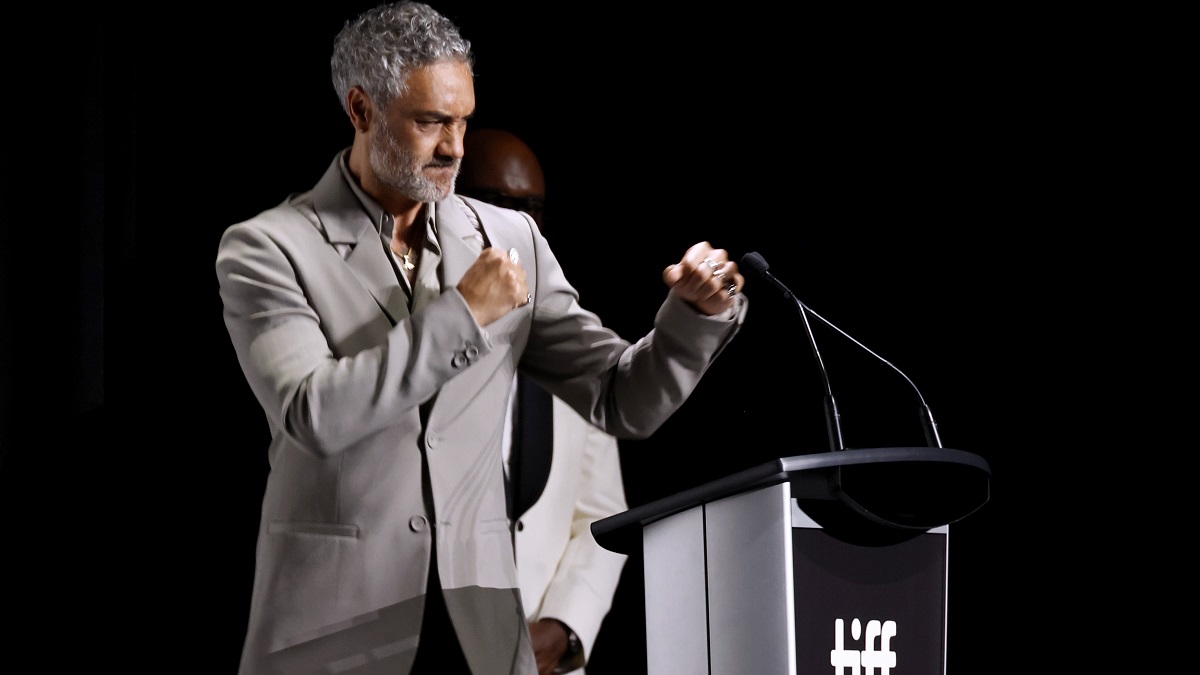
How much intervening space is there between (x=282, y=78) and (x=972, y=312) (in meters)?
1.64

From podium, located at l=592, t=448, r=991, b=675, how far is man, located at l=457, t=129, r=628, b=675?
93 cm

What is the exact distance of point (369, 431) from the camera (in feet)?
4.81

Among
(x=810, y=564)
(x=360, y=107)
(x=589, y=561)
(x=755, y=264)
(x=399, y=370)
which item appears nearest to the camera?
(x=810, y=564)

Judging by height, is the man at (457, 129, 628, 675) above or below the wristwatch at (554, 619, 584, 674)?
above

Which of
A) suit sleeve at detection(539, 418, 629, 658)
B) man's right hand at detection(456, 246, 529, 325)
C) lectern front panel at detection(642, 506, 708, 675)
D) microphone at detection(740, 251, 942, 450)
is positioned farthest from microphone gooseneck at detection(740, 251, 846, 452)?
suit sleeve at detection(539, 418, 629, 658)

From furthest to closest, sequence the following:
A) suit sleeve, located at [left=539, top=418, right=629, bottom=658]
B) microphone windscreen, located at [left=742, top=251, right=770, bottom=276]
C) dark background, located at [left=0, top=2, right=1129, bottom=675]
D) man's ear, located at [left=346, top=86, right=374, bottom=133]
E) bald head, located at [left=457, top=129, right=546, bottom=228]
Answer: bald head, located at [left=457, top=129, right=546, bottom=228], suit sleeve, located at [left=539, top=418, right=629, bottom=658], dark background, located at [left=0, top=2, right=1129, bottom=675], man's ear, located at [left=346, top=86, right=374, bottom=133], microphone windscreen, located at [left=742, top=251, right=770, bottom=276]

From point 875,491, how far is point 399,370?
0.59 meters

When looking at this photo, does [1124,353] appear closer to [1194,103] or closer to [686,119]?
[1194,103]

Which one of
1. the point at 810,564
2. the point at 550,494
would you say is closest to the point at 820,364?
the point at 810,564

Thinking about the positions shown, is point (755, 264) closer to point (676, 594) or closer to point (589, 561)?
point (676, 594)

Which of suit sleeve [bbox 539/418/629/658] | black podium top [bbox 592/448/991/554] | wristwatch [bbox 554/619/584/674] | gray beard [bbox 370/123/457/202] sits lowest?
wristwatch [bbox 554/619/584/674]

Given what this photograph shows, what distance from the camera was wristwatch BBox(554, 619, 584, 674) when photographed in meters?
2.37

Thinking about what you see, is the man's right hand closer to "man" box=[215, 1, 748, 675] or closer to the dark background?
"man" box=[215, 1, 748, 675]

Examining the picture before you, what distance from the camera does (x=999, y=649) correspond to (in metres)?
2.69
